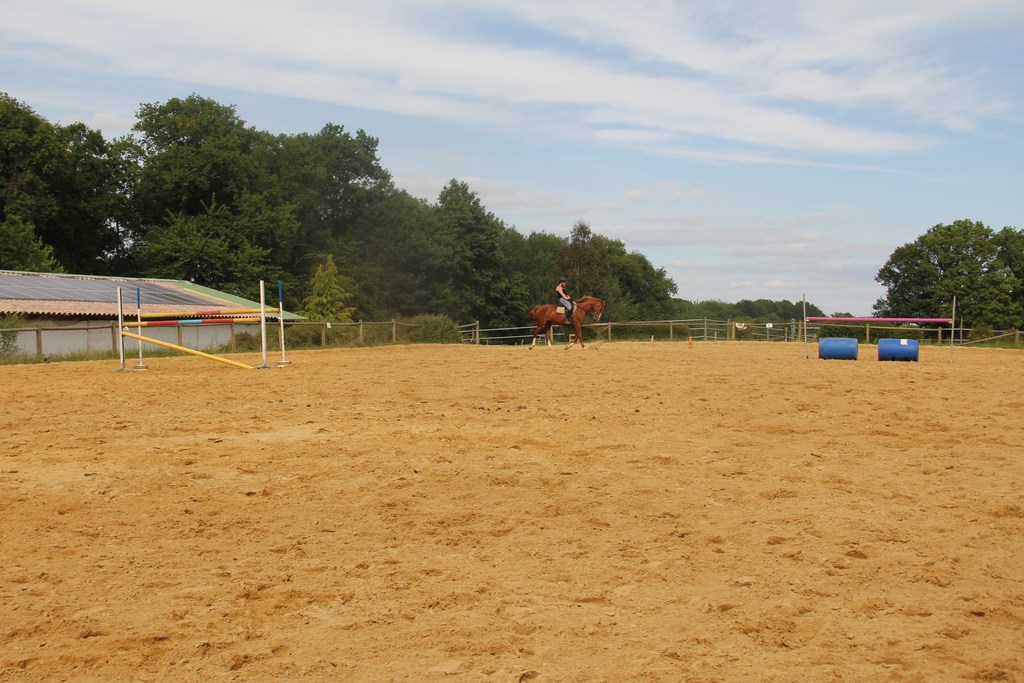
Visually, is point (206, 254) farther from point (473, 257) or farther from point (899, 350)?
point (899, 350)

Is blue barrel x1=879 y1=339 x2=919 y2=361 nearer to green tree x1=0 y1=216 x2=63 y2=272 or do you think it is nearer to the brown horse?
the brown horse

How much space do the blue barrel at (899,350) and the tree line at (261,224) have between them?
117 feet

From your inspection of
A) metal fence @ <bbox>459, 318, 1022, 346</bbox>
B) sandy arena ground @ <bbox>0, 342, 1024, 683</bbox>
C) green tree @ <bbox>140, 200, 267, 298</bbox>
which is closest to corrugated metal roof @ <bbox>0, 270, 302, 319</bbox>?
green tree @ <bbox>140, 200, 267, 298</bbox>

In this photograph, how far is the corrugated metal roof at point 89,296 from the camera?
29938 mm

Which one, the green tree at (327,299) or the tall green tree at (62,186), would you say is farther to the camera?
the green tree at (327,299)

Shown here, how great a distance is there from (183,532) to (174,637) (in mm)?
1763

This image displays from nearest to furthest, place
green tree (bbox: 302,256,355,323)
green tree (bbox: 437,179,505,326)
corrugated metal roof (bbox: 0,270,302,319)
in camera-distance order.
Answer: corrugated metal roof (bbox: 0,270,302,319), green tree (bbox: 302,256,355,323), green tree (bbox: 437,179,505,326)

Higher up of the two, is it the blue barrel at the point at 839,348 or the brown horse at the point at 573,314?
the brown horse at the point at 573,314

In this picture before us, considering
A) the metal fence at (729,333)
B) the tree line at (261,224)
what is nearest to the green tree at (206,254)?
the tree line at (261,224)

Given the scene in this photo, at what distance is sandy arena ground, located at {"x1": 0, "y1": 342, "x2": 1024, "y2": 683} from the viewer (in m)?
3.67

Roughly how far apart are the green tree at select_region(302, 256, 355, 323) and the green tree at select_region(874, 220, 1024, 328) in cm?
3795

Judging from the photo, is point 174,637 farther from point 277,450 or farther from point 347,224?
point 347,224

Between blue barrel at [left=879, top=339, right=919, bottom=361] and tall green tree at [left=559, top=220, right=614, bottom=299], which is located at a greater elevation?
tall green tree at [left=559, top=220, right=614, bottom=299]

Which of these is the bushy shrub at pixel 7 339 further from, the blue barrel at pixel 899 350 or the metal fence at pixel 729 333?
the blue barrel at pixel 899 350
